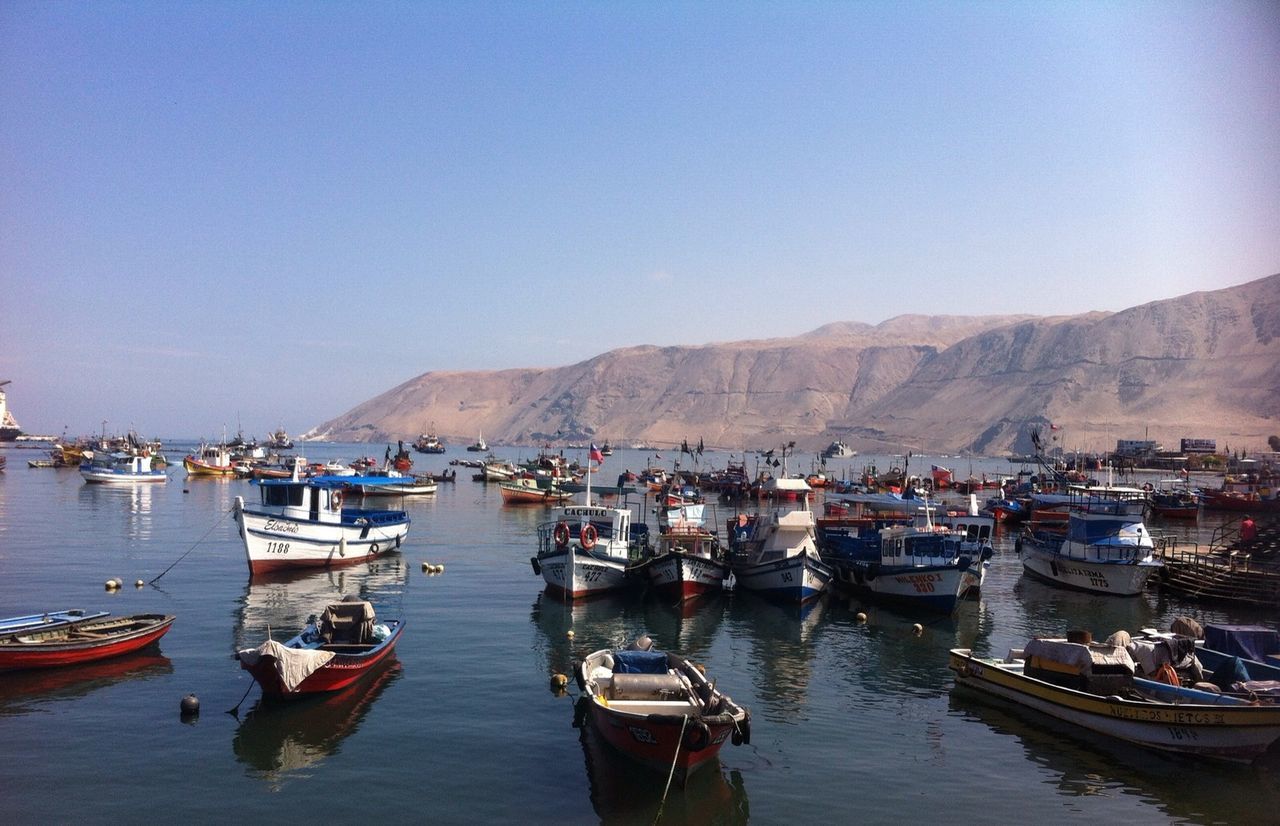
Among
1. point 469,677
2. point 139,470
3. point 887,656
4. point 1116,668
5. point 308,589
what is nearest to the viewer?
point 1116,668

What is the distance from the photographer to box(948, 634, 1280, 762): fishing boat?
64.4 ft

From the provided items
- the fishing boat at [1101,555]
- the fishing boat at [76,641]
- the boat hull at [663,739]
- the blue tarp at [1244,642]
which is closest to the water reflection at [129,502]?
the fishing boat at [76,641]

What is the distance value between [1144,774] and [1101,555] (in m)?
24.9

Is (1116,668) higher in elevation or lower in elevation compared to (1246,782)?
higher

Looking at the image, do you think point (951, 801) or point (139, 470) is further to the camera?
point (139, 470)

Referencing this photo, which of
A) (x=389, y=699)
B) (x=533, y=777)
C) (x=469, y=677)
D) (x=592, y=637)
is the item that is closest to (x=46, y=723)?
(x=389, y=699)

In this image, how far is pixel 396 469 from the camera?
398ft

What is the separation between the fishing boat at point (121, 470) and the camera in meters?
104

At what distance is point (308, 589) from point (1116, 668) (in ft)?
103

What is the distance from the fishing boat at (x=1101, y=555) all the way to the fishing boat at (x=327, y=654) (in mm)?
31752

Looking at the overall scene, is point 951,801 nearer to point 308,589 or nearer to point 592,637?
point 592,637

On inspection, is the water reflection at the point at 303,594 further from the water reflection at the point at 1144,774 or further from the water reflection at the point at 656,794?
the water reflection at the point at 1144,774

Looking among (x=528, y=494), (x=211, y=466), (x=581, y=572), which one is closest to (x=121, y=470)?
(x=211, y=466)

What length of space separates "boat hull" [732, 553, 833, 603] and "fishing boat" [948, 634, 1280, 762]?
11.2 metres
